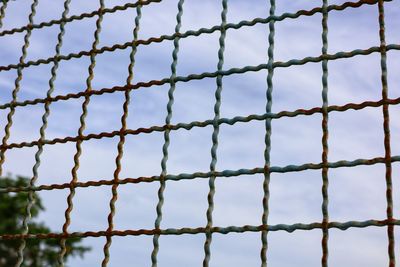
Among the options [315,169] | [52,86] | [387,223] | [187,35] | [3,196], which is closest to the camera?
[387,223]

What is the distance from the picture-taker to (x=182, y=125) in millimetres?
2764

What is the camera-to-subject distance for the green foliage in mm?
13469

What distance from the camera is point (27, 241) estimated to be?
14.2 meters

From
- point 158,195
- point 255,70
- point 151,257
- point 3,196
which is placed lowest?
point 151,257

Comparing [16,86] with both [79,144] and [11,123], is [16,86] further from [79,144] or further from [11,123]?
[79,144]

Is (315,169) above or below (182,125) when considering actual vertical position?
A: below

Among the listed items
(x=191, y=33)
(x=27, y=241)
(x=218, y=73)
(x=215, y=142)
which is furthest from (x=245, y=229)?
(x=27, y=241)

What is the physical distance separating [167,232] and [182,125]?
0.44 m

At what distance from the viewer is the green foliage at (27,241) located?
13469mm

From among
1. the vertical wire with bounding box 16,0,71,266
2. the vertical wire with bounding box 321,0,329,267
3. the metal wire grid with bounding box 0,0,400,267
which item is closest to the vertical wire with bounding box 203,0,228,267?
the metal wire grid with bounding box 0,0,400,267

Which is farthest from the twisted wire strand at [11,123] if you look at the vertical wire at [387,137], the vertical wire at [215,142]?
the vertical wire at [387,137]

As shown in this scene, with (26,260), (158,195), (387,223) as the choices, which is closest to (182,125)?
(158,195)

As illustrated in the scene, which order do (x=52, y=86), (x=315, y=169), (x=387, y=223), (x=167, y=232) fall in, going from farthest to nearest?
(x=52, y=86) → (x=167, y=232) → (x=315, y=169) → (x=387, y=223)

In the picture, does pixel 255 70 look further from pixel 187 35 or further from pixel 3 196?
pixel 3 196
